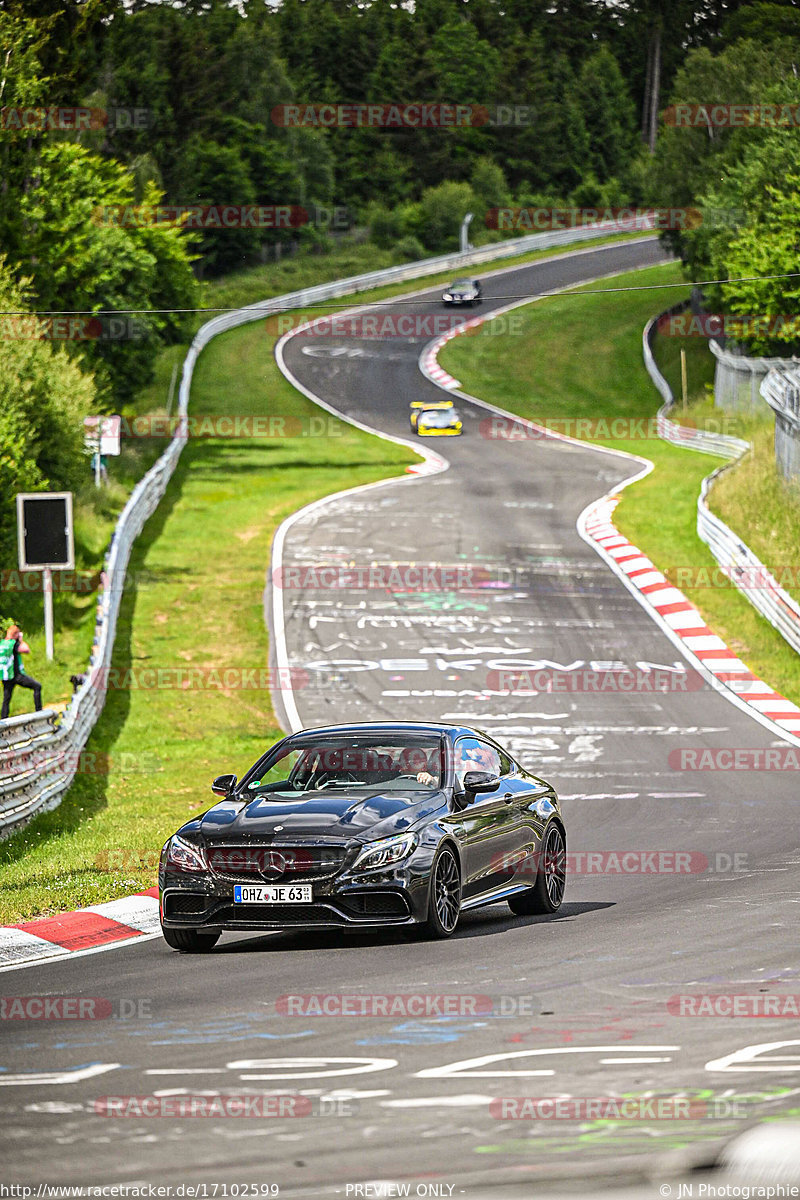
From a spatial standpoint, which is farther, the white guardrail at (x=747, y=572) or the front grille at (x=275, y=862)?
the white guardrail at (x=747, y=572)

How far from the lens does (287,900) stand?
9898mm

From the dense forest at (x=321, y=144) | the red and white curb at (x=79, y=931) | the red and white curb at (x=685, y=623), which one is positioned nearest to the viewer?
the red and white curb at (x=79, y=931)

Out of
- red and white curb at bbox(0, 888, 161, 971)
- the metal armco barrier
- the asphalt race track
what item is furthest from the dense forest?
red and white curb at bbox(0, 888, 161, 971)

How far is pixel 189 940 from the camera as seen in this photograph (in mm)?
10375

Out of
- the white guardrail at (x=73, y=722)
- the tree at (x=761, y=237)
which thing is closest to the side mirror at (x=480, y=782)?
the white guardrail at (x=73, y=722)

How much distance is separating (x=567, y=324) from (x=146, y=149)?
39.1 m

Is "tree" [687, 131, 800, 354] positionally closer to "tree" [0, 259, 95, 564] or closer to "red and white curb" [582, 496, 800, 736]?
"red and white curb" [582, 496, 800, 736]

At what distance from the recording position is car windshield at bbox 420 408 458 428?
5359cm

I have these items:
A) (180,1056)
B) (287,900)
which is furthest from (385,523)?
(180,1056)

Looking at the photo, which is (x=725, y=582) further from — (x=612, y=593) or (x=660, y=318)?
(x=660, y=318)

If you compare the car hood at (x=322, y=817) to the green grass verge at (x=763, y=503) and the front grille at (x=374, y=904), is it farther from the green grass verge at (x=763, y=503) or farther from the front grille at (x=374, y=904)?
the green grass verge at (x=763, y=503)

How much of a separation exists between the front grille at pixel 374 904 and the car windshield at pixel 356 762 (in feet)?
4.20

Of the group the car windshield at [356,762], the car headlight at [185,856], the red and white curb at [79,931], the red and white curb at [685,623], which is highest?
the car windshield at [356,762]

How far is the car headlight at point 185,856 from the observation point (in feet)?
33.5
